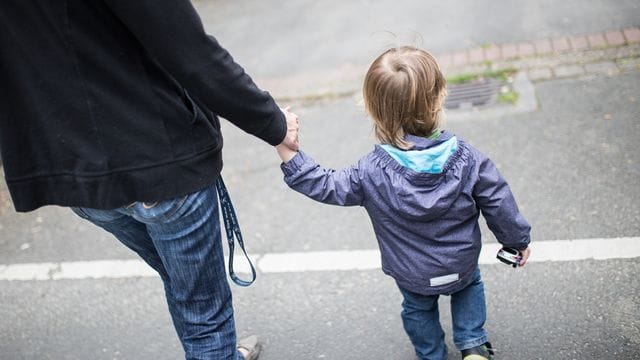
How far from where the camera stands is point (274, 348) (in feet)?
9.63

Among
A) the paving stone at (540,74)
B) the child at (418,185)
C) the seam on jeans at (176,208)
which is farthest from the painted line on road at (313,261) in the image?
the paving stone at (540,74)

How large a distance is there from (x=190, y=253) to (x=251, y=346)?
1.08m

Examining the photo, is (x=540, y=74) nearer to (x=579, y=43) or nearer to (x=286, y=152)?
(x=579, y=43)

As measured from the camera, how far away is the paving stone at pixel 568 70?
4.52 metres

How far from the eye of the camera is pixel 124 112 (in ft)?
5.53

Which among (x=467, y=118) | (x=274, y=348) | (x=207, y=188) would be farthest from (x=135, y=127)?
(x=467, y=118)

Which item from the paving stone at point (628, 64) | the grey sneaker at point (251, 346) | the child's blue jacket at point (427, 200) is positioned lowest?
the grey sneaker at point (251, 346)

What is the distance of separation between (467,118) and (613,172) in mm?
1067

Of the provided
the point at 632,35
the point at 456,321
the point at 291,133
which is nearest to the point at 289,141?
the point at 291,133

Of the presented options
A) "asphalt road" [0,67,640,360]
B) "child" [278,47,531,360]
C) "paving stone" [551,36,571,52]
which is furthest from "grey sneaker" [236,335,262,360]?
"paving stone" [551,36,571,52]

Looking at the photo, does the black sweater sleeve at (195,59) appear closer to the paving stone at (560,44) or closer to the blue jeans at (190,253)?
the blue jeans at (190,253)

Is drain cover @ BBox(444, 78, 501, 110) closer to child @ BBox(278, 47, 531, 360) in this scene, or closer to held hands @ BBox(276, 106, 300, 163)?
child @ BBox(278, 47, 531, 360)

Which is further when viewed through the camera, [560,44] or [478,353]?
[560,44]

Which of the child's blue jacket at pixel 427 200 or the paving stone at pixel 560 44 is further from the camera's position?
the paving stone at pixel 560 44
